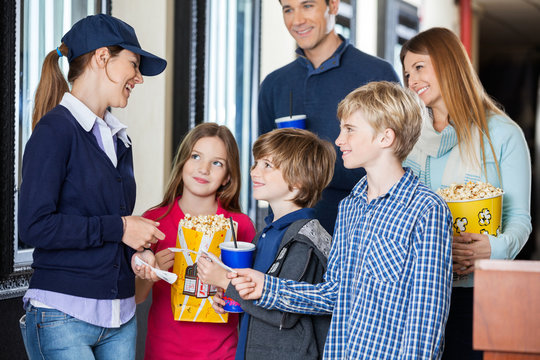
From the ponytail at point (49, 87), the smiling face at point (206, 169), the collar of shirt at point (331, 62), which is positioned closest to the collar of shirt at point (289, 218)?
the smiling face at point (206, 169)

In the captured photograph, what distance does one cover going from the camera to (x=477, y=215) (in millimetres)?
1762

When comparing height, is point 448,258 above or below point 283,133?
below

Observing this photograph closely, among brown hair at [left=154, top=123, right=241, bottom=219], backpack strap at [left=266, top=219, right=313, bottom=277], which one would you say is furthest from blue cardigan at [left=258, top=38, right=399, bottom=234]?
backpack strap at [left=266, top=219, right=313, bottom=277]

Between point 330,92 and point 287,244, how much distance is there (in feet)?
3.12

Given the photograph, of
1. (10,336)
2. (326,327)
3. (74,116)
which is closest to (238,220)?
(326,327)

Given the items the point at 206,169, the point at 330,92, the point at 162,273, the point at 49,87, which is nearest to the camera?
the point at 162,273

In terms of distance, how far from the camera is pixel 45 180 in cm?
156

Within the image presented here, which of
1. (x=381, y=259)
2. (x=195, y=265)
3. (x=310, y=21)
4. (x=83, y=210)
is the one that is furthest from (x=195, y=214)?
(x=310, y=21)

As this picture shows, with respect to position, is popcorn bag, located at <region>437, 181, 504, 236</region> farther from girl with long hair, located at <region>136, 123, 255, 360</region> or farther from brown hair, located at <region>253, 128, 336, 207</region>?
girl with long hair, located at <region>136, 123, 255, 360</region>

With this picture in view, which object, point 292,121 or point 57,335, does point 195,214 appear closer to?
point 292,121

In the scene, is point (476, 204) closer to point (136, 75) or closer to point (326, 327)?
point (326, 327)

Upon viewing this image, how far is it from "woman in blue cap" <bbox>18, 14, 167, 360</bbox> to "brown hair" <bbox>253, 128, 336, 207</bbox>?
18.3 inches

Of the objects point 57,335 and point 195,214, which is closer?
point 57,335

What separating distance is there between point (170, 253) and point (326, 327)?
0.55 m
